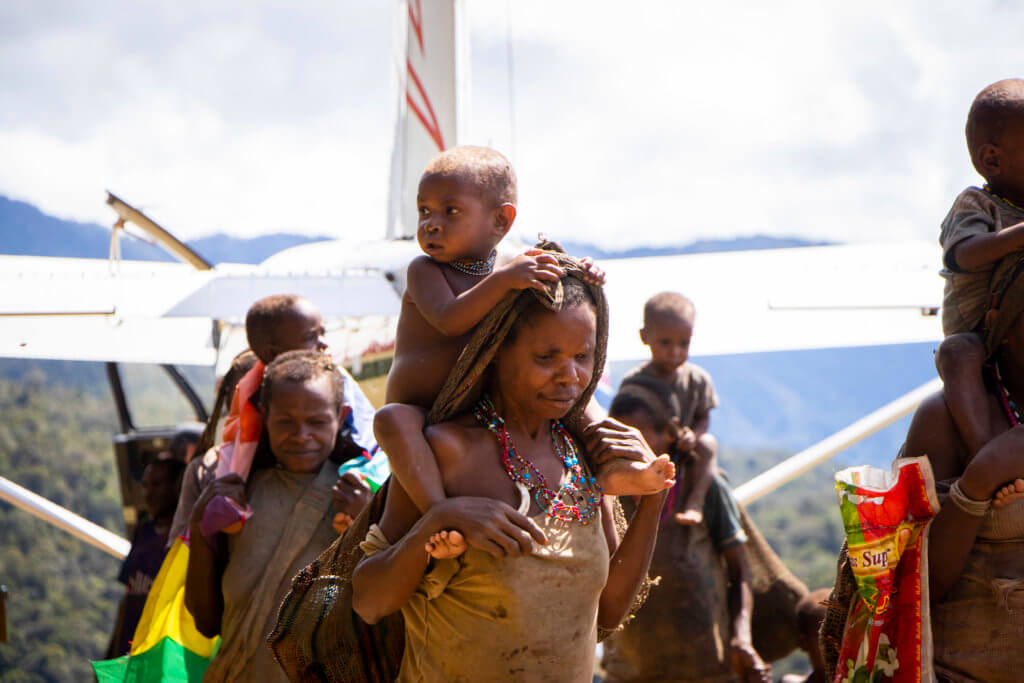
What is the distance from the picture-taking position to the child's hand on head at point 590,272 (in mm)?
2148

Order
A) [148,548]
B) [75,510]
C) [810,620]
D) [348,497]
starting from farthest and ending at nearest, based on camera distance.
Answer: [75,510] < [148,548] < [810,620] < [348,497]

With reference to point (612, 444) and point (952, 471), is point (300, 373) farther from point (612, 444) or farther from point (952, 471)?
point (952, 471)

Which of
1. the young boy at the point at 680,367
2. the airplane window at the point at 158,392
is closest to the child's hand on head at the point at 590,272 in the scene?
the young boy at the point at 680,367

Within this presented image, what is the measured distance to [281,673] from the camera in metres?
2.95

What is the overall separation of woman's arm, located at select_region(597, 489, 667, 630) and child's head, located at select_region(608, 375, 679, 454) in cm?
178

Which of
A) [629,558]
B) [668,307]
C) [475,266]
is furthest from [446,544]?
[668,307]

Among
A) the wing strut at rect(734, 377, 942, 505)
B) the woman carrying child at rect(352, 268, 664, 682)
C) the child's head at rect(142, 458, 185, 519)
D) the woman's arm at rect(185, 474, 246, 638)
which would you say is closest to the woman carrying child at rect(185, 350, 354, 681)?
the woman's arm at rect(185, 474, 246, 638)

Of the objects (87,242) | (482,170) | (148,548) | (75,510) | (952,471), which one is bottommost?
(75,510)

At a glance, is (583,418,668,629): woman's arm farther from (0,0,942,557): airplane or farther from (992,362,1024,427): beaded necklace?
(0,0,942,557): airplane

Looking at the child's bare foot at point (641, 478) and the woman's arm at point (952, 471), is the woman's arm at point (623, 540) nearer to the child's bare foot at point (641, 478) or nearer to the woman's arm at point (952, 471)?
the child's bare foot at point (641, 478)

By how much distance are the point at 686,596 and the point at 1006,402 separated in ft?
6.37

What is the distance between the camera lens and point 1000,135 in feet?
8.14

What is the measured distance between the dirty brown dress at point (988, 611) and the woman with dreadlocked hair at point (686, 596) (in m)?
1.62

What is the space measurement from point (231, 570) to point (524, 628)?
1.27 m
